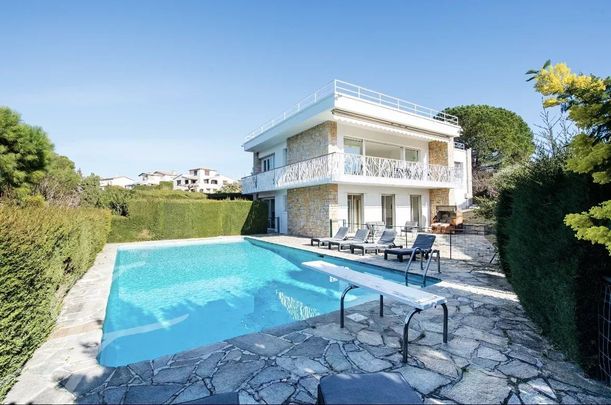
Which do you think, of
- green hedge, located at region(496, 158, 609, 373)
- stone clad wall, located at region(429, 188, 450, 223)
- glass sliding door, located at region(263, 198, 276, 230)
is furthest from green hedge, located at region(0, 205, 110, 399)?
stone clad wall, located at region(429, 188, 450, 223)

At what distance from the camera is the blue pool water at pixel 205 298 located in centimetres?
592

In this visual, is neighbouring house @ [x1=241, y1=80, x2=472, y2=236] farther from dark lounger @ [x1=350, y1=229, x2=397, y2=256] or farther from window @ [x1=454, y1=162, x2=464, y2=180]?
dark lounger @ [x1=350, y1=229, x2=397, y2=256]

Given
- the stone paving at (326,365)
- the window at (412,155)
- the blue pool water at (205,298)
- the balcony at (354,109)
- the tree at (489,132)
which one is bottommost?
the blue pool water at (205,298)

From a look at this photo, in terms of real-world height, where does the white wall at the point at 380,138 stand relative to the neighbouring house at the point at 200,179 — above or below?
below

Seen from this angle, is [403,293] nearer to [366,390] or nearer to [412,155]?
[366,390]

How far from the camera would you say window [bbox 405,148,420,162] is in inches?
887

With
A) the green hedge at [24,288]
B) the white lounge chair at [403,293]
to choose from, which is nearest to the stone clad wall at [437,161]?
the white lounge chair at [403,293]

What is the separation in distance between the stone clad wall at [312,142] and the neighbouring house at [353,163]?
62 millimetres

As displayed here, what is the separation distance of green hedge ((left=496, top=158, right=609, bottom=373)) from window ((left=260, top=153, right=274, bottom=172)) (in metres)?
21.2

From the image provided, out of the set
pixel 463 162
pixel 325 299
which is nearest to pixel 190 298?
pixel 325 299

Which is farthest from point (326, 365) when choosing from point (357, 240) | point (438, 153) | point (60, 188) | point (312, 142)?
point (438, 153)

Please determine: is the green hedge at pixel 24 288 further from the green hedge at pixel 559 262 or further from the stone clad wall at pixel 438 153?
the stone clad wall at pixel 438 153

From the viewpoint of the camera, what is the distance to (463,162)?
30.3m

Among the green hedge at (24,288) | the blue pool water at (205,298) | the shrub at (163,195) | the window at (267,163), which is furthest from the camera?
the window at (267,163)
